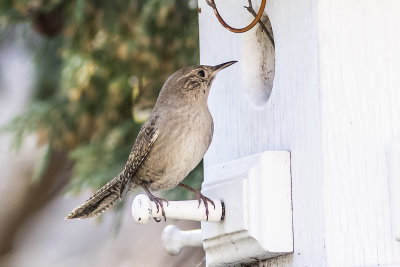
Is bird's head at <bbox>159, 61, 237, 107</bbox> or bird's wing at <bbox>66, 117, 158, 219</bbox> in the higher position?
bird's head at <bbox>159, 61, 237, 107</bbox>

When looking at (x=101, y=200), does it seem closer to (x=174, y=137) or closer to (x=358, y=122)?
(x=174, y=137)

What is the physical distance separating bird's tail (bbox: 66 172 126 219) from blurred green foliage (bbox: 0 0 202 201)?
1.38m

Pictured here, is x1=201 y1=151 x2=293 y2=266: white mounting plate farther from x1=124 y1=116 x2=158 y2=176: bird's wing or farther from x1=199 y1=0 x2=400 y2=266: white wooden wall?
x1=124 y1=116 x2=158 y2=176: bird's wing

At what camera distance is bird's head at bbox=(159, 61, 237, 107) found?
379 cm

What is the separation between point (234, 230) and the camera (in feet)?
11.0

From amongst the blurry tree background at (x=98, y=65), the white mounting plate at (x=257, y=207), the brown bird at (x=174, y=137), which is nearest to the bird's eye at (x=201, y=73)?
the brown bird at (x=174, y=137)

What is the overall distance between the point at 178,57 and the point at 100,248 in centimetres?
261

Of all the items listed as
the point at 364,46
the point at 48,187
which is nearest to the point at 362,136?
the point at 364,46

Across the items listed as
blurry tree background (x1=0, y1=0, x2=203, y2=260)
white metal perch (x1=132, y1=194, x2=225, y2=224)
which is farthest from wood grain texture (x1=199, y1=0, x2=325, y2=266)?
blurry tree background (x1=0, y1=0, x2=203, y2=260)

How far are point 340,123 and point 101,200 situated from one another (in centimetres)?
129

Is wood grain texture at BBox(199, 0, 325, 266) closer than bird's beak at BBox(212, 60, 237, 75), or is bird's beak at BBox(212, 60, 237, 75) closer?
wood grain texture at BBox(199, 0, 325, 266)

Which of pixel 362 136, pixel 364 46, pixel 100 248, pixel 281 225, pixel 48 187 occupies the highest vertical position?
pixel 364 46

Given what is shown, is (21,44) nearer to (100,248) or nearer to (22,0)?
(22,0)

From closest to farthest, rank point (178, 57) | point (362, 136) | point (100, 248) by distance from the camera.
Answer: point (362, 136)
point (178, 57)
point (100, 248)
